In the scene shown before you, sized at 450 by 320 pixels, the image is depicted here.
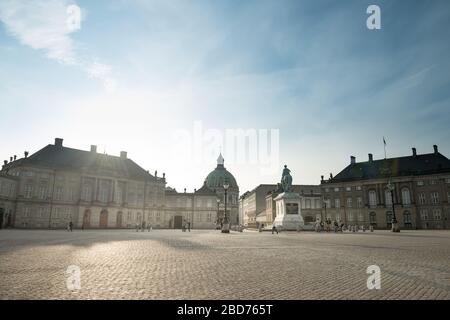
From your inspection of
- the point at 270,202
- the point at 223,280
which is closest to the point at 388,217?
the point at 270,202

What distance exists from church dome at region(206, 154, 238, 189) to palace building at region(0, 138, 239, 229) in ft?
185

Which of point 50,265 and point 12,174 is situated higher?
point 12,174

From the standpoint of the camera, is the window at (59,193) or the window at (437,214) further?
the window at (437,214)

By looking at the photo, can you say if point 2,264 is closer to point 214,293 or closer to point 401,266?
point 214,293

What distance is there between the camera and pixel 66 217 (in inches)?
2188

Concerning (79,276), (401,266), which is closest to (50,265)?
(79,276)

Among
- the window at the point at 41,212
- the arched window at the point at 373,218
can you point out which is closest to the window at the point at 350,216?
the arched window at the point at 373,218

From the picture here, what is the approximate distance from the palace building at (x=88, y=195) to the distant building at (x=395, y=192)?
3165 cm

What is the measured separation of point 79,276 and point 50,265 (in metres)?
2.39

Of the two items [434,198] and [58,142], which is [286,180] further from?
[58,142]

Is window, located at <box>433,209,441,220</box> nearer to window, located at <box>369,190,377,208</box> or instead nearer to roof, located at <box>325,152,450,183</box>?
roof, located at <box>325,152,450,183</box>

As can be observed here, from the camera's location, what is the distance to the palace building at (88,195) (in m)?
51.0

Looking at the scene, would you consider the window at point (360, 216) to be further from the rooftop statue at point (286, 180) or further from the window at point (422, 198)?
the rooftop statue at point (286, 180)

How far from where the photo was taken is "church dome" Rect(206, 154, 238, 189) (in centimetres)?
13450
